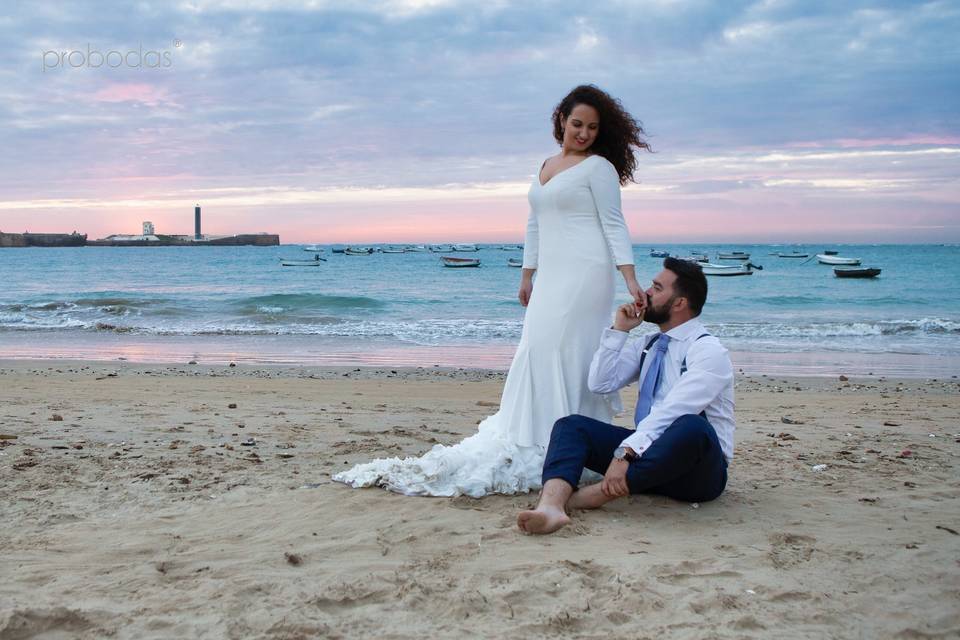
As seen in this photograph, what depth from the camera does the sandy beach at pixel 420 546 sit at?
8.84 feet

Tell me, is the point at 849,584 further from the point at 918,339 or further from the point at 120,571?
the point at 918,339

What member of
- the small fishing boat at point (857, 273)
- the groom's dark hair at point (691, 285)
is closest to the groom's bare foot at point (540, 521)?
the groom's dark hair at point (691, 285)

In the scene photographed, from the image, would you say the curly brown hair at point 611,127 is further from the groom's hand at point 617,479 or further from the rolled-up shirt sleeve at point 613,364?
the groom's hand at point 617,479

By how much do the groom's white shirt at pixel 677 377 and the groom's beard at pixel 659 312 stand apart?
0.08 meters

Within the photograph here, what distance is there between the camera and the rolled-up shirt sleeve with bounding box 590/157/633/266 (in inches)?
161

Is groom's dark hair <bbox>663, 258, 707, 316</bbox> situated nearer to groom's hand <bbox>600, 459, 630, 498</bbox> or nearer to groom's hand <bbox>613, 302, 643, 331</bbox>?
groom's hand <bbox>613, 302, 643, 331</bbox>

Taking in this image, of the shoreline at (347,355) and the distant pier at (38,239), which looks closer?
the shoreline at (347,355)

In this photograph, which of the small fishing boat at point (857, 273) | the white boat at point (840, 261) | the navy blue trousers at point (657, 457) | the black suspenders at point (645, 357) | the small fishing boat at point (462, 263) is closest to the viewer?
the navy blue trousers at point (657, 457)

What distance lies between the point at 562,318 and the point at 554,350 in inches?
6.6

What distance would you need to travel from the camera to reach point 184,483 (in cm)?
430

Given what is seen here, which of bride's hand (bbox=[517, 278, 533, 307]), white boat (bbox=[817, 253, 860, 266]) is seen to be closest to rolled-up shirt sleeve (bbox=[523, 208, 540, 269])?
bride's hand (bbox=[517, 278, 533, 307])

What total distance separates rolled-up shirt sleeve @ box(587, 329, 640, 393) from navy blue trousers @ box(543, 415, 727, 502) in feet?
0.66

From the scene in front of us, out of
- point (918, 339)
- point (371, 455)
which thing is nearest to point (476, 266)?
point (918, 339)

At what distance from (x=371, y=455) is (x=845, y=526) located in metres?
2.77
